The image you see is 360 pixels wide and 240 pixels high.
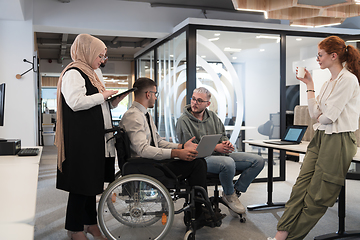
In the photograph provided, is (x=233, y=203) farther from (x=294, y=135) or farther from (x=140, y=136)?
(x=140, y=136)

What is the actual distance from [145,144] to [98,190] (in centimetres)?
45

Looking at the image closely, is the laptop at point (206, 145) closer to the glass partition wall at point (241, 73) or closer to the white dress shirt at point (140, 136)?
the white dress shirt at point (140, 136)

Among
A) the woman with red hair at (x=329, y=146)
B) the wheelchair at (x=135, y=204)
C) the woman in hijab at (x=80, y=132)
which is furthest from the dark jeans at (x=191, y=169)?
the woman with red hair at (x=329, y=146)

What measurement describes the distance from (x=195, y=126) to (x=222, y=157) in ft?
1.40

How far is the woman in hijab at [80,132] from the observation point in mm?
2148

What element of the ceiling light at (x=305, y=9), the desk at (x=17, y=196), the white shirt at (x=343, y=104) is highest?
the ceiling light at (x=305, y=9)

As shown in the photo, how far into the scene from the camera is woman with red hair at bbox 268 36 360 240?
7.16 ft

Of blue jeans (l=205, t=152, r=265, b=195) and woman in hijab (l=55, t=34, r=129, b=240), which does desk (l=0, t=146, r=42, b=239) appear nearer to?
woman in hijab (l=55, t=34, r=129, b=240)

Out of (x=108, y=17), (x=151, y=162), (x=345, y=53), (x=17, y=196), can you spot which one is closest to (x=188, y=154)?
(x=151, y=162)

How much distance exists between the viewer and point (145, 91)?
Result: 2541 mm

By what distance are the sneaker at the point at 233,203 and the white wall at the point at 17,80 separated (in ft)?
11.4

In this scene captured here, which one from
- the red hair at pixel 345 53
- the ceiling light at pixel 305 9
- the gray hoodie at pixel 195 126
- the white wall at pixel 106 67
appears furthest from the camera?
the white wall at pixel 106 67

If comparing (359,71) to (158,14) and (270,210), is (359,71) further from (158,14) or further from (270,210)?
(158,14)

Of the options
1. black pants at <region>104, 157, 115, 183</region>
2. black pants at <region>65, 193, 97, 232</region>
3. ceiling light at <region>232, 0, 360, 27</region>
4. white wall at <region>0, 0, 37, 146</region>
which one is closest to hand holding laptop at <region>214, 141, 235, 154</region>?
black pants at <region>104, 157, 115, 183</region>
